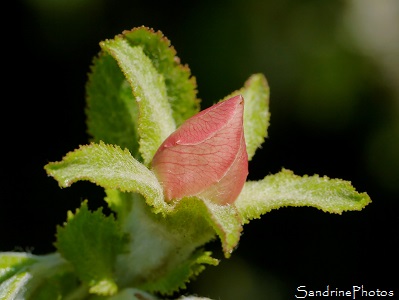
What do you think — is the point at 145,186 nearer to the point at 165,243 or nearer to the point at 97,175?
the point at 97,175

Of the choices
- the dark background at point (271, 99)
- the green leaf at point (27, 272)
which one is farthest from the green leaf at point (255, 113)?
the dark background at point (271, 99)

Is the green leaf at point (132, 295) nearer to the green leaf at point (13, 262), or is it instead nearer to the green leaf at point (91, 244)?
the green leaf at point (91, 244)

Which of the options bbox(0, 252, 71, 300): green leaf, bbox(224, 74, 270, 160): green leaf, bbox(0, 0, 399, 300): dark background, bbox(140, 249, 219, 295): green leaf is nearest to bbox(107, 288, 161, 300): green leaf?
bbox(140, 249, 219, 295): green leaf

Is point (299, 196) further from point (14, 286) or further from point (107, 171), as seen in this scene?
point (14, 286)

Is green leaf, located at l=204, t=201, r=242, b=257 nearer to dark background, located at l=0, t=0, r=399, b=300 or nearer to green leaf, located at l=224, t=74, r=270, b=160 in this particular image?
green leaf, located at l=224, t=74, r=270, b=160

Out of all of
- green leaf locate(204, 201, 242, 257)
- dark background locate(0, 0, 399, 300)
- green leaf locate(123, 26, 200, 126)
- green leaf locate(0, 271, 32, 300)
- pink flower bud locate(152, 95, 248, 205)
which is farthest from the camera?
dark background locate(0, 0, 399, 300)

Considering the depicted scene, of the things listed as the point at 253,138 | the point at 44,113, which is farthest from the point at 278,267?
the point at 253,138
